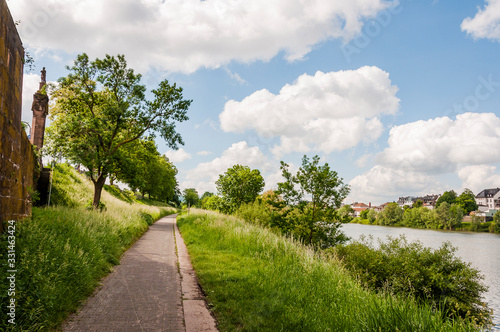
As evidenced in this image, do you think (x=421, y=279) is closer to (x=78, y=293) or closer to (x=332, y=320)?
(x=332, y=320)

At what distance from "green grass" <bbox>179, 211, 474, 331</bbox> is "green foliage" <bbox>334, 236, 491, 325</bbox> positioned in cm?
548

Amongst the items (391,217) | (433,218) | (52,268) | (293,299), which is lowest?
(391,217)

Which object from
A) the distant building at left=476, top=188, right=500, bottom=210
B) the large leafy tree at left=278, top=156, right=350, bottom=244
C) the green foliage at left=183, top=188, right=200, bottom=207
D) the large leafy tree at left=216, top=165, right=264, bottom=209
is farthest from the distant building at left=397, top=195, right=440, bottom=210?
the large leafy tree at left=278, top=156, right=350, bottom=244

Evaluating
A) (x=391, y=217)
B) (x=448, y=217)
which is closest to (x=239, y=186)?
(x=448, y=217)

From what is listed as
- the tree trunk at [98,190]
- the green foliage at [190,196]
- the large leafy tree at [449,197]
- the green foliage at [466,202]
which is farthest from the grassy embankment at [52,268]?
the large leafy tree at [449,197]

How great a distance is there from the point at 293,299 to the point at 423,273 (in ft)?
33.8

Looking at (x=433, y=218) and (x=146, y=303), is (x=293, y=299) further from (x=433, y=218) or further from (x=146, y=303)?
(x=433, y=218)

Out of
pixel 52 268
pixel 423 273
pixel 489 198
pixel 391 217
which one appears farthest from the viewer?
pixel 489 198

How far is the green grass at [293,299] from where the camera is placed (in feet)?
12.5

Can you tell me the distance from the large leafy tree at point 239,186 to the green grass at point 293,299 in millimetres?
24418

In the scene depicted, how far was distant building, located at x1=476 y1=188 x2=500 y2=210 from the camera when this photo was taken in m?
115

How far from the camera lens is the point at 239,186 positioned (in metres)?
33.5

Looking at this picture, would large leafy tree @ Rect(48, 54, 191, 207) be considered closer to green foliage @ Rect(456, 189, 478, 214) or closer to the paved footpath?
the paved footpath

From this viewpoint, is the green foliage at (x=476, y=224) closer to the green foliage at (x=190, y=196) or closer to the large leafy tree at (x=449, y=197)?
the large leafy tree at (x=449, y=197)
